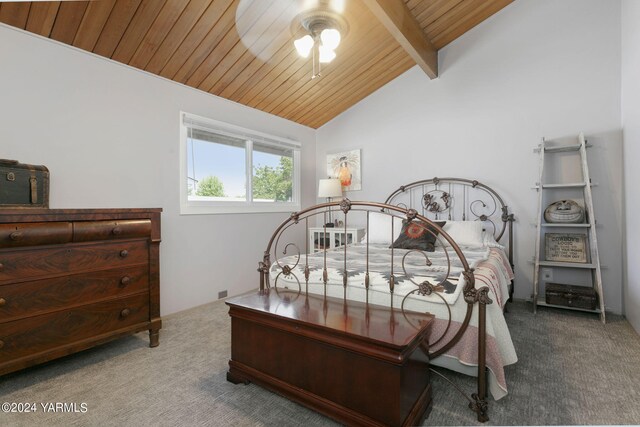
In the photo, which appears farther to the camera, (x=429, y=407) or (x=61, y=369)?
(x=61, y=369)

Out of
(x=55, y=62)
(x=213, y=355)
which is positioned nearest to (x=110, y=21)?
(x=55, y=62)

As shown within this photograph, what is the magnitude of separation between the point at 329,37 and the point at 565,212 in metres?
2.68

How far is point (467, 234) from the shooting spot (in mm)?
3023

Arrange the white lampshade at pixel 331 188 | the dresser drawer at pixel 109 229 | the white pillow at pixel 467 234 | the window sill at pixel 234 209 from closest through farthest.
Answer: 1. the dresser drawer at pixel 109 229
2. the white pillow at pixel 467 234
3. the window sill at pixel 234 209
4. the white lampshade at pixel 331 188

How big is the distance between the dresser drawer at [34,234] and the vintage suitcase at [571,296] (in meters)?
3.93

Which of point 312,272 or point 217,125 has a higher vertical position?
point 217,125

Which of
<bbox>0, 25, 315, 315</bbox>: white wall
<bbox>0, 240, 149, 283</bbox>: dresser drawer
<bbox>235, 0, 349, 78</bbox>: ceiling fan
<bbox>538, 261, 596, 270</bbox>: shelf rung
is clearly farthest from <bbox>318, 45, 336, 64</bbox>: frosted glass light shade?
<bbox>538, 261, 596, 270</bbox>: shelf rung

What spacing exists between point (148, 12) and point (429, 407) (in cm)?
306

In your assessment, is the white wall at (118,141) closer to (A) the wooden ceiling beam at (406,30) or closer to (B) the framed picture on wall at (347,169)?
(B) the framed picture on wall at (347,169)

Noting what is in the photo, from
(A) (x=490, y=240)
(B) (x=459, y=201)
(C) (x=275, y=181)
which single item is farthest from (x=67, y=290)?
(B) (x=459, y=201)

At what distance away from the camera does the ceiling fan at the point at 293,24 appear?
235 centimetres

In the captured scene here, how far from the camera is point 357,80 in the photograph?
377 centimetres

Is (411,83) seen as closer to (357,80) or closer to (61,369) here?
(357,80)

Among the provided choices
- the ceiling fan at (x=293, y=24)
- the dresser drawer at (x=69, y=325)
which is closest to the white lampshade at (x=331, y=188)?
the ceiling fan at (x=293, y=24)
